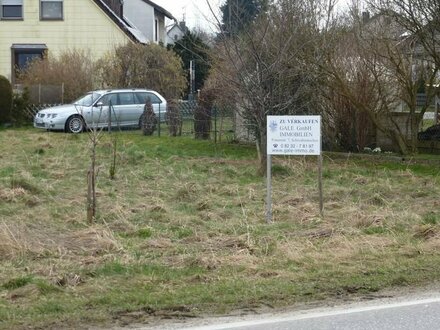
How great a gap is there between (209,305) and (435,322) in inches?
77.1

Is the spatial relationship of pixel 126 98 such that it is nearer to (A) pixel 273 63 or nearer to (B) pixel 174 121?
(B) pixel 174 121

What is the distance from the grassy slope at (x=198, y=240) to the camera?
7.12 m

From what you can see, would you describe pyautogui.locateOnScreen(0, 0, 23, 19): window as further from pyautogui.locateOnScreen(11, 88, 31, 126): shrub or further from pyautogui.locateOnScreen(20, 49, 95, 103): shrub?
pyautogui.locateOnScreen(11, 88, 31, 126): shrub

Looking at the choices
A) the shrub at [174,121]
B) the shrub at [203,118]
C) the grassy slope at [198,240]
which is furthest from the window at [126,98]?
the grassy slope at [198,240]

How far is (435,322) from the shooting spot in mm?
6539

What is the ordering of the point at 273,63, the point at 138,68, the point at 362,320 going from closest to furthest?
the point at 362,320 → the point at 273,63 → the point at 138,68

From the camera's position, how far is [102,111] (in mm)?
25281

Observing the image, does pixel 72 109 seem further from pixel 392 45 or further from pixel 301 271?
pixel 301 271

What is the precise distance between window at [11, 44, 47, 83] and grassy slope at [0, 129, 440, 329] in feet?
78.4

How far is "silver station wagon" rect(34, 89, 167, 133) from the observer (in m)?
25.8

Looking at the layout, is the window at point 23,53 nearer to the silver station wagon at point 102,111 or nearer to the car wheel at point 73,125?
the silver station wagon at point 102,111

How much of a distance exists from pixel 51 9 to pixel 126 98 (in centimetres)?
1522

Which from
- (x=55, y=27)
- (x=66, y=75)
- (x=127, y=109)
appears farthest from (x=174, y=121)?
(x=55, y=27)

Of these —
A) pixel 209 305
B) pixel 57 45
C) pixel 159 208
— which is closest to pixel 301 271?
pixel 209 305
